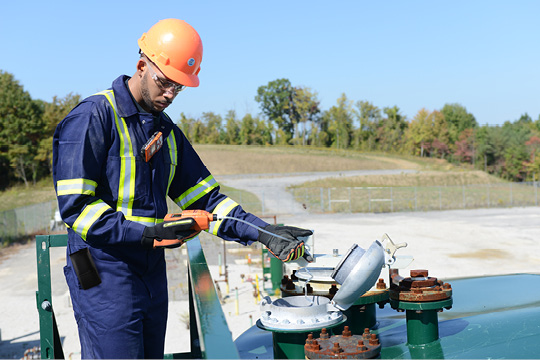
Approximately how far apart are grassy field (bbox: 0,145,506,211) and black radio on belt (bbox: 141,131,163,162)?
41.6m

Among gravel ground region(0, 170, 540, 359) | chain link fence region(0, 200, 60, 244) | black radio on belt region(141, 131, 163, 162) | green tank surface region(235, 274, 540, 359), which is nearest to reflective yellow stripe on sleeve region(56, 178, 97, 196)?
black radio on belt region(141, 131, 163, 162)

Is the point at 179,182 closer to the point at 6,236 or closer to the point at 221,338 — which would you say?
the point at 221,338

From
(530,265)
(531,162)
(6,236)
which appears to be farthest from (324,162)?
(530,265)

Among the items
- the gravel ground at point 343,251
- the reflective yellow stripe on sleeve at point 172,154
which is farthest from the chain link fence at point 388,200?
the reflective yellow stripe on sleeve at point 172,154

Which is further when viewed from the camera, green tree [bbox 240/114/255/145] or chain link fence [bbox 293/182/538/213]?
green tree [bbox 240/114/255/145]

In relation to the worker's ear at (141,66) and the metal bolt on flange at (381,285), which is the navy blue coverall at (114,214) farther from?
the metal bolt on flange at (381,285)

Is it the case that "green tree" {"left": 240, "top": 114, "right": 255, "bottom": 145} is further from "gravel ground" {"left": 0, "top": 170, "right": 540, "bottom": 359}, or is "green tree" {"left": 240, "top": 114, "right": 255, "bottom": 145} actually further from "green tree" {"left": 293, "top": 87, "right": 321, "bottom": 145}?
"gravel ground" {"left": 0, "top": 170, "right": 540, "bottom": 359}

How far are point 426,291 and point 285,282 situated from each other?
28.7 inches

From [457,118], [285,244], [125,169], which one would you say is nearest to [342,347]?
[285,244]

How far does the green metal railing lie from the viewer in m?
1.46

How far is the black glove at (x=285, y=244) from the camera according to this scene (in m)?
2.57

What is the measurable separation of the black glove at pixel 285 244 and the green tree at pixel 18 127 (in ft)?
142

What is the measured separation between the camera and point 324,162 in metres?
60.7

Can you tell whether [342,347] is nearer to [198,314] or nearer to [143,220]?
[198,314]
